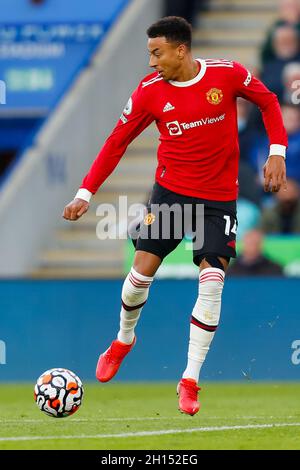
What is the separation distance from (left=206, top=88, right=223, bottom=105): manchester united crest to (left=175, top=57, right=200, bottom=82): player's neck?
158mm

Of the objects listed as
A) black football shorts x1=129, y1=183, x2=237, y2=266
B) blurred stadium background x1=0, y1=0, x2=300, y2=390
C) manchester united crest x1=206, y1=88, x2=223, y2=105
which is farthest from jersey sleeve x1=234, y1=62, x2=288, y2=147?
blurred stadium background x1=0, y1=0, x2=300, y2=390

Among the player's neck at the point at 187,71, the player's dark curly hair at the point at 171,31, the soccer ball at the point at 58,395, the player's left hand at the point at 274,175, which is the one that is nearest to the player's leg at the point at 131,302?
the soccer ball at the point at 58,395

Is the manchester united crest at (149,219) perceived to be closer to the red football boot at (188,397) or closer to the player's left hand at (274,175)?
the player's left hand at (274,175)

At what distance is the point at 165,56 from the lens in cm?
807

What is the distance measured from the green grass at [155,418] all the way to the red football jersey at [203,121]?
1485 mm

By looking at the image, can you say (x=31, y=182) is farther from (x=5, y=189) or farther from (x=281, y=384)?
(x=281, y=384)

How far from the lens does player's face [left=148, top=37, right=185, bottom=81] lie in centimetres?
807

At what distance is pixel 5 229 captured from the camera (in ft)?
48.9

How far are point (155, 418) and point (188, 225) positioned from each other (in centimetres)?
127

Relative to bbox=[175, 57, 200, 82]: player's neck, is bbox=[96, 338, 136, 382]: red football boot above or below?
below

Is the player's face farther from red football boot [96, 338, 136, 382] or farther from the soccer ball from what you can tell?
the soccer ball

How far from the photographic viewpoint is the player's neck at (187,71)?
8.13m

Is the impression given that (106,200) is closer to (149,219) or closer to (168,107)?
(149,219)

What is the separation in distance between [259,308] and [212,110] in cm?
407
